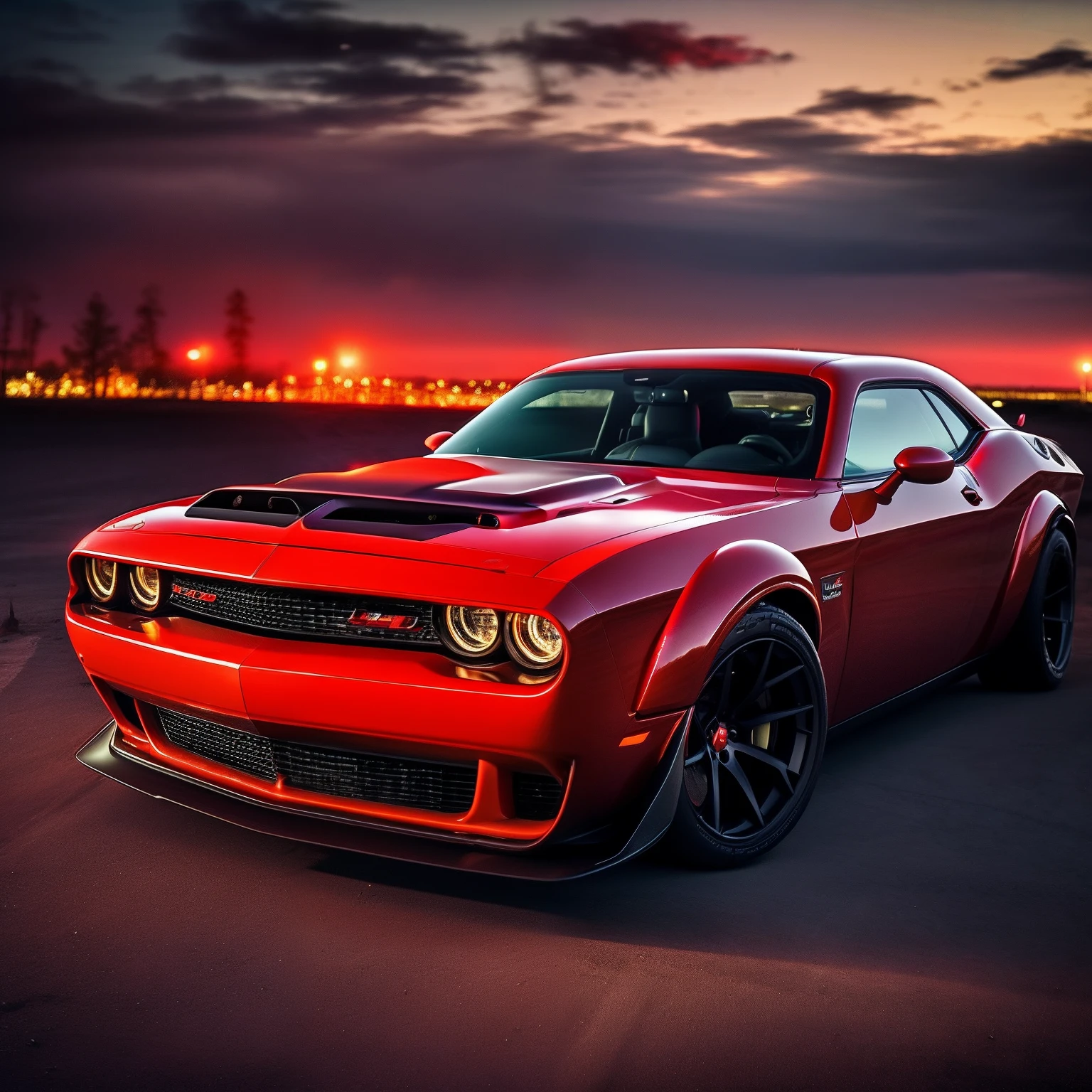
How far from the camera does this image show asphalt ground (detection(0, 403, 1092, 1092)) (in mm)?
2467

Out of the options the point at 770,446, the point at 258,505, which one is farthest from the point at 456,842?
the point at 770,446

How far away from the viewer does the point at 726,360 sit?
15.5 ft

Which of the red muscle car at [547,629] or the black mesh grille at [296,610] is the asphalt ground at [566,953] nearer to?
the red muscle car at [547,629]

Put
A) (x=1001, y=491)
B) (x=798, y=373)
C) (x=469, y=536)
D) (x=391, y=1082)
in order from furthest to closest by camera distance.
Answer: (x=1001, y=491) < (x=798, y=373) < (x=469, y=536) < (x=391, y=1082)

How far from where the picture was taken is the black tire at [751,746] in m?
3.36

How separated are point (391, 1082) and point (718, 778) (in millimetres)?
1375

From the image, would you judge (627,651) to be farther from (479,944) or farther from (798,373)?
(798,373)

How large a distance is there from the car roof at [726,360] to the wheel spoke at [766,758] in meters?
1.54

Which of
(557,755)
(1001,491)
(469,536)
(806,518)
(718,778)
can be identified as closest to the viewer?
(557,755)

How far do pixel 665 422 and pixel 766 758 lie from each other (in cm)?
144

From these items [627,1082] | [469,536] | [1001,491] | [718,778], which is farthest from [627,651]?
[1001,491]

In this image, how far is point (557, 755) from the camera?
2863 millimetres

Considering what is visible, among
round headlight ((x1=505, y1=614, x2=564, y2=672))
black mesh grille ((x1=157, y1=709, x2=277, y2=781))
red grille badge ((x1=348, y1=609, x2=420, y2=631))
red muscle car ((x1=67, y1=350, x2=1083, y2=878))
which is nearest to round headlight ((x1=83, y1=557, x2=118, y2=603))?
red muscle car ((x1=67, y1=350, x2=1083, y2=878))

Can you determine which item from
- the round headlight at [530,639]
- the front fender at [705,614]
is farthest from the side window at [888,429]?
the round headlight at [530,639]
